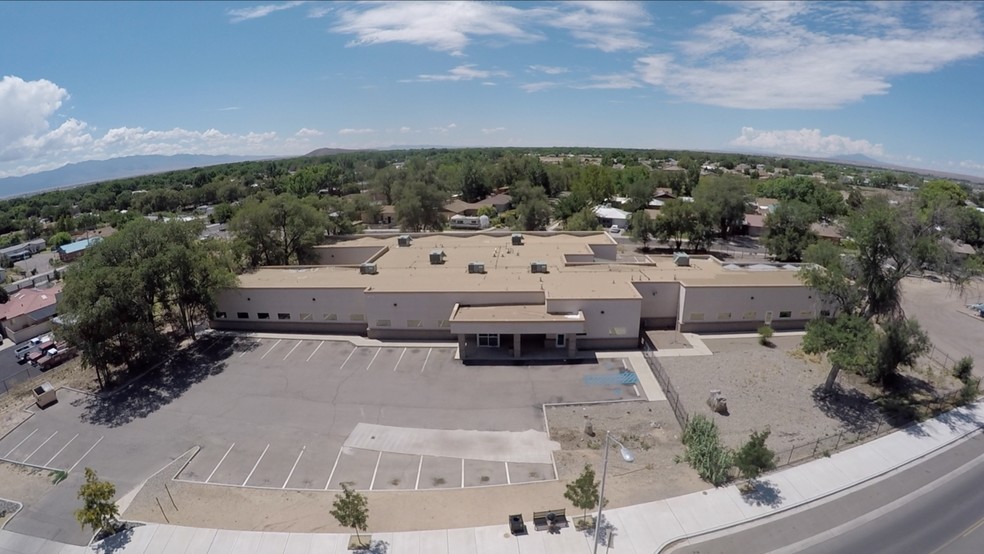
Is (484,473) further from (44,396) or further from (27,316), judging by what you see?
(27,316)

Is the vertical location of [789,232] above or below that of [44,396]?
above

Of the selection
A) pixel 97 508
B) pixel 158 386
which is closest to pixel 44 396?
pixel 158 386

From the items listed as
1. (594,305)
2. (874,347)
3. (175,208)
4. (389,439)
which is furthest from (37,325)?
(175,208)

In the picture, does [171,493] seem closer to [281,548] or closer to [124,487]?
[124,487]

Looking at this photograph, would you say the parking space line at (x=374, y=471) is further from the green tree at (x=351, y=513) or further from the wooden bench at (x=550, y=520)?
the wooden bench at (x=550, y=520)

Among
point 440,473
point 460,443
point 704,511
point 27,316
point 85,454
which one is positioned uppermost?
point 27,316

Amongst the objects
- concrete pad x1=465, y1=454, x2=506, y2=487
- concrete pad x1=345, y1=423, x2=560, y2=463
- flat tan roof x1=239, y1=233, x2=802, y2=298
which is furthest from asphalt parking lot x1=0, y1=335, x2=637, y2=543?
flat tan roof x1=239, y1=233, x2=802, y2=298
